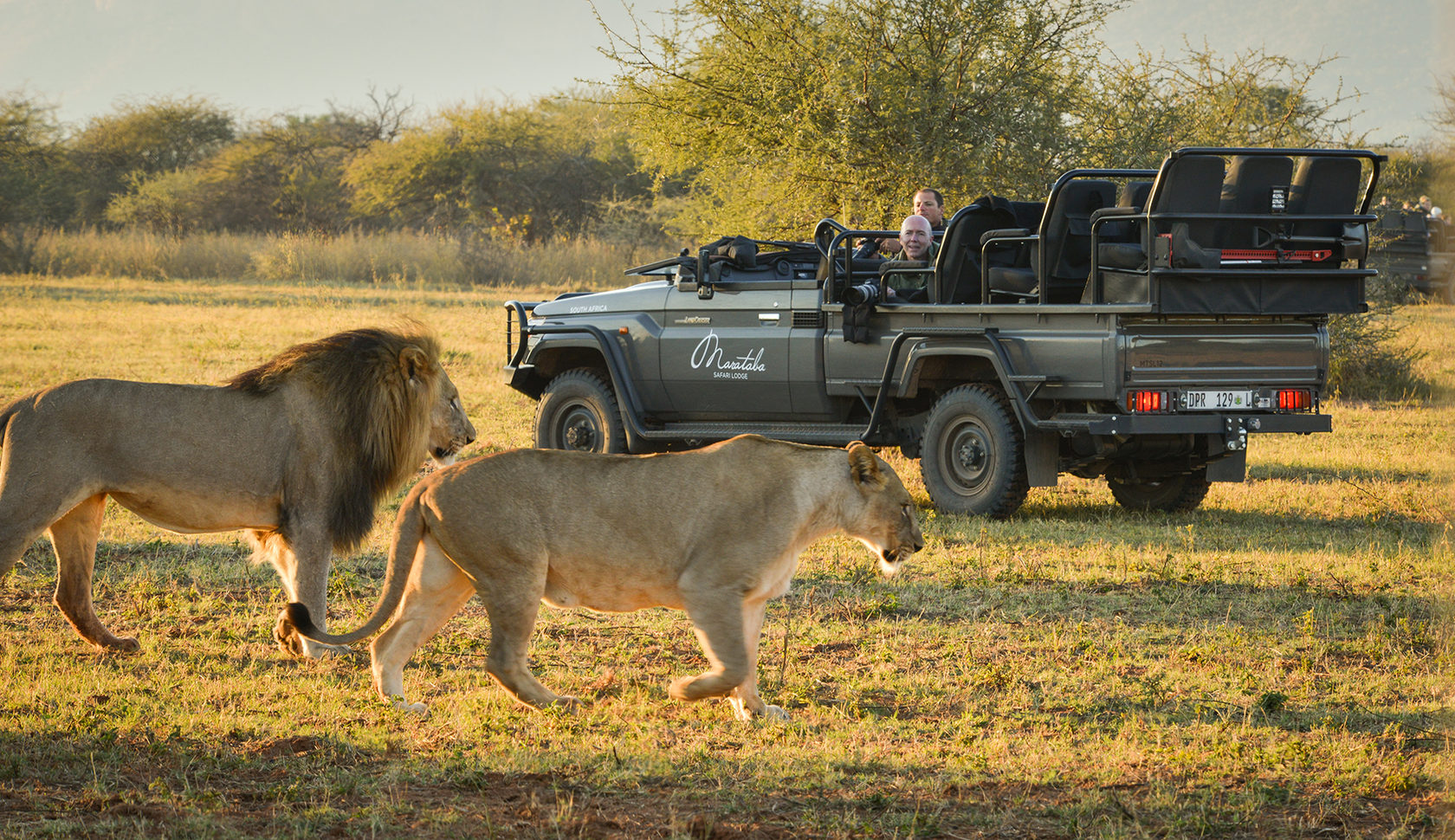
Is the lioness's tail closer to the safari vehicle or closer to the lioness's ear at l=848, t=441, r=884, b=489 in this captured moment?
the lioness's ear at l=848, t=441, r=884, b=489

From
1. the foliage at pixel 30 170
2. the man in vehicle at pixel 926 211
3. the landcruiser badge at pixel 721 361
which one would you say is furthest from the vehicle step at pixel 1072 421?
the foliage at pixel 30 170

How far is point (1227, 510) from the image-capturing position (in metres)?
9.60

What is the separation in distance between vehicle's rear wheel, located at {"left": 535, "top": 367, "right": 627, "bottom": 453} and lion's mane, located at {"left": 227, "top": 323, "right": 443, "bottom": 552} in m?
4.55

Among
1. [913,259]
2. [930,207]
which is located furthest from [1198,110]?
[913,259]

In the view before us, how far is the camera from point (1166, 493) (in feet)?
31.6

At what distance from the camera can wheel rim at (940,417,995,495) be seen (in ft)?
29.3

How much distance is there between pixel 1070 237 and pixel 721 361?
260cm

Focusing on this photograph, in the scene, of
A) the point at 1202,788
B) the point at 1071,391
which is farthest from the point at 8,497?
the point at 1071,391

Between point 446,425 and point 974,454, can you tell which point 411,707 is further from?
point 974,454

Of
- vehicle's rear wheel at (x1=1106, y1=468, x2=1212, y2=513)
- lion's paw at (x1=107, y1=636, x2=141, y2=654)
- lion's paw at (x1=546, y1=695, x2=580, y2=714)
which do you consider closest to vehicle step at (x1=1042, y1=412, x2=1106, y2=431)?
vehicle's rear wheel at (x1=1106, y1=468, x2=1212, y2=513)

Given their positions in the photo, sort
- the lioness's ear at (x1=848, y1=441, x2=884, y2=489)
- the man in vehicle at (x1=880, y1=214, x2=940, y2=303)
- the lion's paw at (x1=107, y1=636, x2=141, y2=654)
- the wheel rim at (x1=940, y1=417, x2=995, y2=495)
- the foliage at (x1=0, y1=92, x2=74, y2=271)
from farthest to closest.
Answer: the foliage at (x1=0, y1=92, x2=74, y2=271) → the man in vehicle at (x1=880, y1=214, x2=940, y2=303) → the wheel rim at (x1=940, y1=417, x2=995, y2=495) → the lion's paw at (x1=107, y1=636, x2=141, y2=654) → the lioness's ear at (x1=848, y1=441, x2=884, y2=489)

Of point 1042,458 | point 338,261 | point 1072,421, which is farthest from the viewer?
point 338,261

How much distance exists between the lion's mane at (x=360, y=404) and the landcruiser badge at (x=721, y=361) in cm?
405

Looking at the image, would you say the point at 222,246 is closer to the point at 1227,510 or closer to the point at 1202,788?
the point at 1227,510
